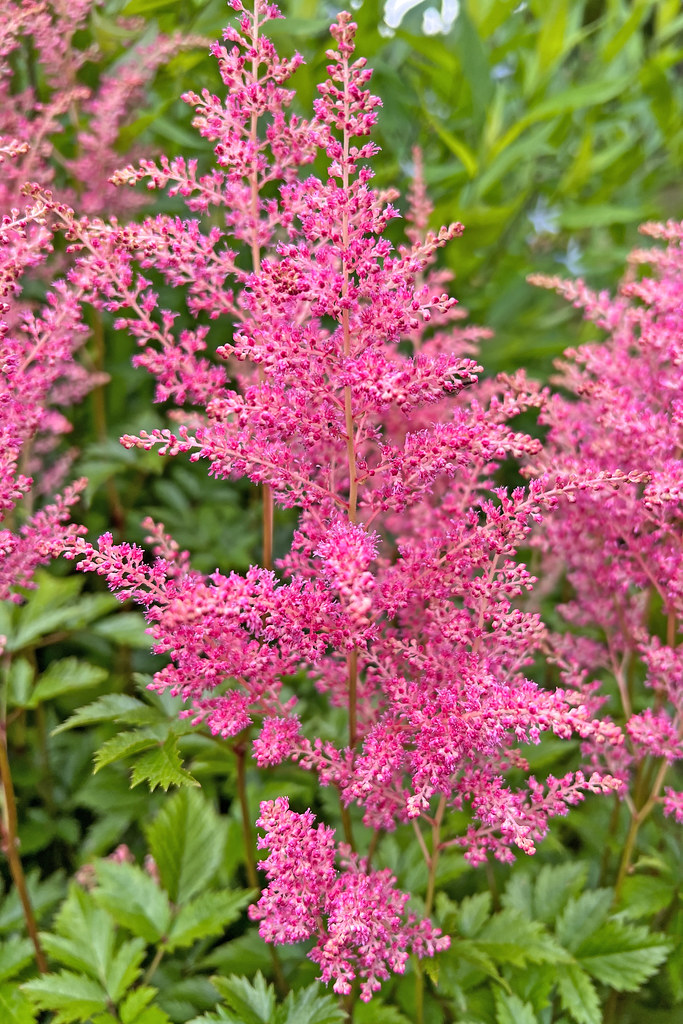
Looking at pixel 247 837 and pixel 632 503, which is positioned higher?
pixel 632 503

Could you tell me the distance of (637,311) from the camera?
160cm

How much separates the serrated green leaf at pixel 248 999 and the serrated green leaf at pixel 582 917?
62 centimetres

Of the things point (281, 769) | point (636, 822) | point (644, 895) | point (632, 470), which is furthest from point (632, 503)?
point (281, 769)

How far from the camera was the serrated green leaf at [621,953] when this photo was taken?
1520mm

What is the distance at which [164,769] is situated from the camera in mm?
1227

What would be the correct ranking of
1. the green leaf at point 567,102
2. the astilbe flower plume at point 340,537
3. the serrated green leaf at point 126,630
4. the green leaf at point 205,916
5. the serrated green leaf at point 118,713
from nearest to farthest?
the astilbe flower plume at point 340,537 → the serrated green leaf at point 118,713 → the green leaf at point 205,916 → the serrated green leaf at point 126,630 → the green leaf at point 567,102

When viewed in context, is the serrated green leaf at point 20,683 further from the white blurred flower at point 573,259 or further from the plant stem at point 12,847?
the white blurred flower at point 573,259

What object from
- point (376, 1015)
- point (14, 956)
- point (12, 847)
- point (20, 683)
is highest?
point (20, 683)

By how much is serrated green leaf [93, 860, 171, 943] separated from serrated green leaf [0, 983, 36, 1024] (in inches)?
7.9

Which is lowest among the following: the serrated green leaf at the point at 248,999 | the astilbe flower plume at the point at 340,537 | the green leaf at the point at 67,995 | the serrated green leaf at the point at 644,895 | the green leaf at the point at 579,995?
the green leaf at the point at 67,995

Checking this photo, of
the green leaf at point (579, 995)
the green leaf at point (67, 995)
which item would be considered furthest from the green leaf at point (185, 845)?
the green leaf at point (579, 995)

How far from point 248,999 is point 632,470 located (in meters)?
1.11

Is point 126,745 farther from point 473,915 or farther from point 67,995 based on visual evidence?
point 473,915

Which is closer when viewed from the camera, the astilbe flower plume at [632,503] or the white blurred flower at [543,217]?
the astilbe flower plume at [632,503]
